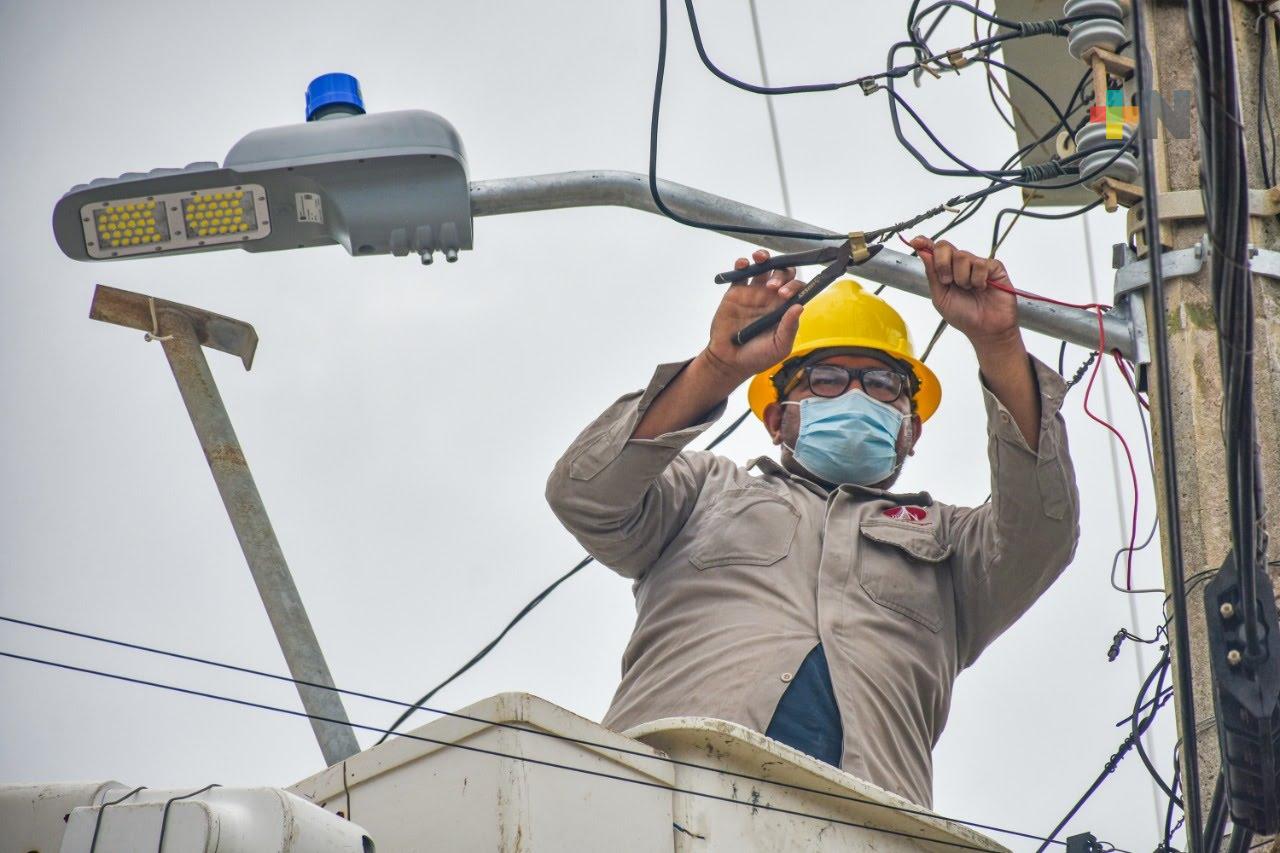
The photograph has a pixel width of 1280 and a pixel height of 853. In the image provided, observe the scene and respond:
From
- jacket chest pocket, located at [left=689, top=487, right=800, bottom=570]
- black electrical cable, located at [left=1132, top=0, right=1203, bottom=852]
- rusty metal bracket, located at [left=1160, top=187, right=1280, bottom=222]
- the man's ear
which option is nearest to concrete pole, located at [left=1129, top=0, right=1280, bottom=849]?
rusty metal bracket, located at [left=1160, top=187, right=1280, bottom=222]

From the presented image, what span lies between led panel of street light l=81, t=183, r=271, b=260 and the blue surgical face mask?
1773mm

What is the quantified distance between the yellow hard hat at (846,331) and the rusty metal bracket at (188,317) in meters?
1.65

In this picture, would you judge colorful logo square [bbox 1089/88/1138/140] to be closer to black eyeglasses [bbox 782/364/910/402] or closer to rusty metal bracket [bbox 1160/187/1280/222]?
rusty metal bracket [bbox 1160/187/1280/222]

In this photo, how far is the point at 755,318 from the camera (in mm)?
4969

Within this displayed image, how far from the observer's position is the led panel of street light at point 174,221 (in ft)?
18.4

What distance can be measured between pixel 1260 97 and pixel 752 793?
247cm

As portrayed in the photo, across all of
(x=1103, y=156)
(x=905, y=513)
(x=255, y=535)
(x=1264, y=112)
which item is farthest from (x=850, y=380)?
(x=255, y=535)

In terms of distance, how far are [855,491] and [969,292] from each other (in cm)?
87

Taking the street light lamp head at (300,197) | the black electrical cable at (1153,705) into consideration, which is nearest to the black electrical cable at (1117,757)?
the black electrical cable at (1153,705)

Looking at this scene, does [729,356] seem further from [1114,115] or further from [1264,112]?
[1264,112]

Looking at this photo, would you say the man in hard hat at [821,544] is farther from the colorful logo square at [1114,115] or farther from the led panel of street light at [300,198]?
the led panel of street light at [300,198]

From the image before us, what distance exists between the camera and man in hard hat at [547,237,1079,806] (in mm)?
4945

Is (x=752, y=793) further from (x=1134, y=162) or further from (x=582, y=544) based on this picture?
(x=1134, y=162)

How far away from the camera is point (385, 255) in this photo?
18.8ft
